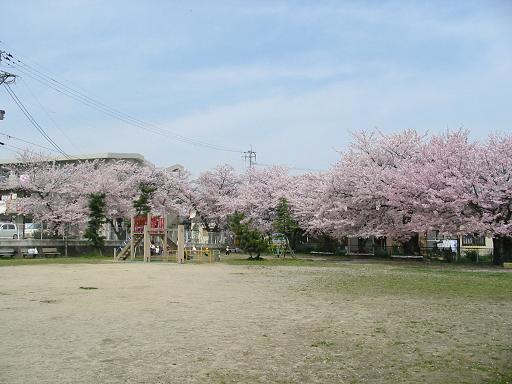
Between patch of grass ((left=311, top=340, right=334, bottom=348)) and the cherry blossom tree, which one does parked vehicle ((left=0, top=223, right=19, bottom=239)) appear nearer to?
the cherry blossom tree

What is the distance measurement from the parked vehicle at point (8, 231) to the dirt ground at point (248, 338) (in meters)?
22.0

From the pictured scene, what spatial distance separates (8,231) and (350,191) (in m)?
22.7

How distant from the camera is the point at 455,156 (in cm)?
2464

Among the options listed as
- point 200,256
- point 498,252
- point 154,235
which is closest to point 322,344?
point 498,252

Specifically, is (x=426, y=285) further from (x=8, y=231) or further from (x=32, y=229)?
(x=32, y=229)

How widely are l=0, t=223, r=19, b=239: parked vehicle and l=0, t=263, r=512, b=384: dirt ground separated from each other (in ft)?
72.2

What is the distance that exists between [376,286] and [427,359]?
8688 millimetres

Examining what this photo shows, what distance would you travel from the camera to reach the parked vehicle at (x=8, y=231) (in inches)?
1277

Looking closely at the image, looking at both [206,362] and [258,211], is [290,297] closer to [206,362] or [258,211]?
[206,362]

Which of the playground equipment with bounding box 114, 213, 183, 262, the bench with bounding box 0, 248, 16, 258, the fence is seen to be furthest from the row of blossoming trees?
the playground equipment with bounding box 114, 213, 183, 262

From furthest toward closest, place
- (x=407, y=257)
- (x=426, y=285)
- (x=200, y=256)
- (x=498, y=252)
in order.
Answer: (x=407, y=257) < (x=200, y=256) < (x=498, y=252) < (x=426, y=285)

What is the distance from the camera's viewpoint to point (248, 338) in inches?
285

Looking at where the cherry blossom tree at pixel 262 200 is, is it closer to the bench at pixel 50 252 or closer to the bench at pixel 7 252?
the bench at pixel 50 252

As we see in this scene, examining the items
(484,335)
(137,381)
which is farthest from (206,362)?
(484,335)
